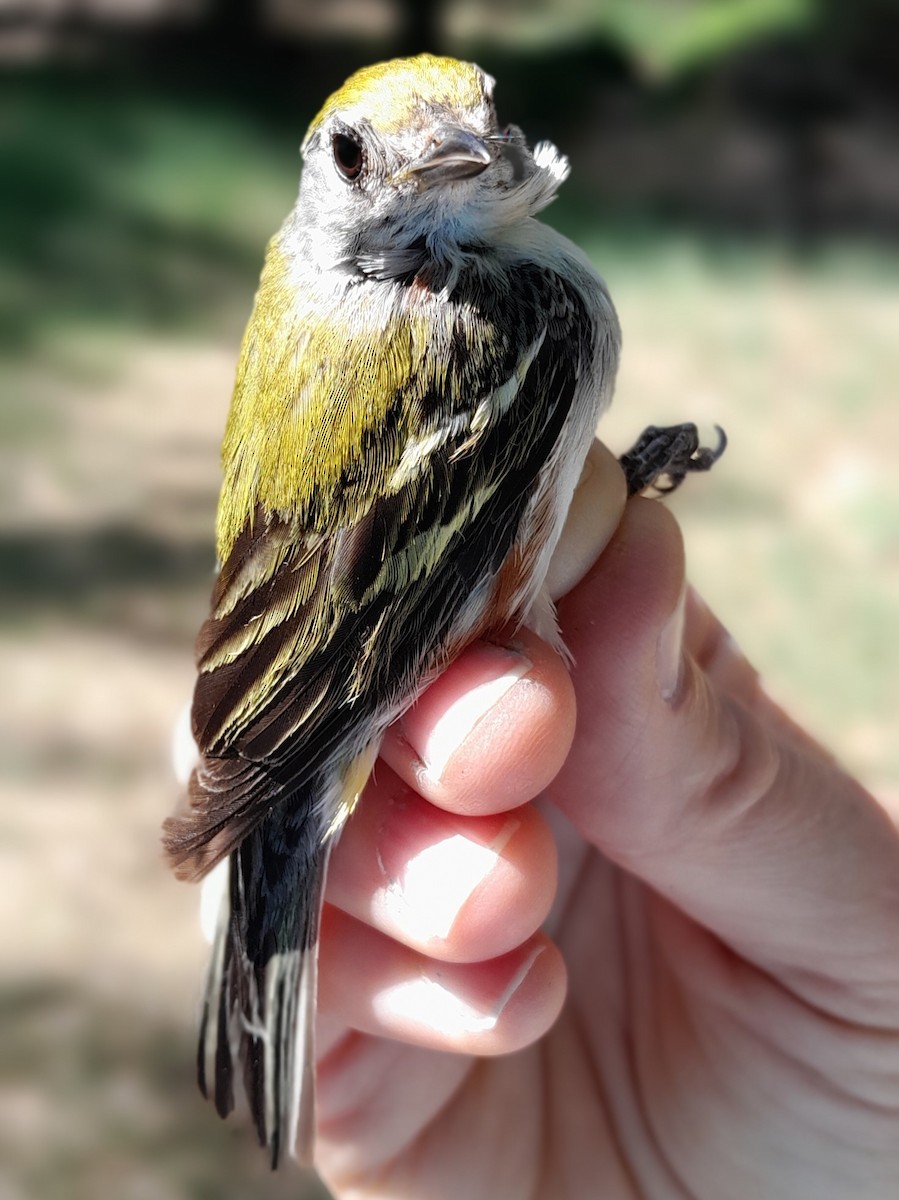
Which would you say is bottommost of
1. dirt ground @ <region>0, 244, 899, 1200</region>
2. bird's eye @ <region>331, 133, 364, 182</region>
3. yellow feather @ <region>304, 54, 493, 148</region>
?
dirt ground @ <region>0, 244, 899, 1200</region>

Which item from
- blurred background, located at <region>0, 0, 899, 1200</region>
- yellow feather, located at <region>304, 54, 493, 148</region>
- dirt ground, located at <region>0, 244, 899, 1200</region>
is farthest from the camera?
blurred background, located at <region>0, 0, 899, 1200</region>

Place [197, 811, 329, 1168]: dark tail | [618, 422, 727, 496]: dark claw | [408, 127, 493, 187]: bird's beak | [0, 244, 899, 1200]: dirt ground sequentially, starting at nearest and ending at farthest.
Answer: [408, 127, 493, 187]: bird's beak
[197, 811, 329, 1168]: dark tail
[618, 422, 727, 496]: dark claw
[0, 244, 899, 1200]: dirt ground

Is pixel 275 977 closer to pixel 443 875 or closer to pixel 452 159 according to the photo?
pixel 443 875

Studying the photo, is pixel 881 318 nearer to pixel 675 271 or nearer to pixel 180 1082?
pixel 675 271

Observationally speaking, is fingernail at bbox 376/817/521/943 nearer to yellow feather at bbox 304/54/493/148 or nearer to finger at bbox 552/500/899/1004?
finger at bbox 552/500/899/1004

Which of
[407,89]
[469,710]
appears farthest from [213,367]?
[469,710]

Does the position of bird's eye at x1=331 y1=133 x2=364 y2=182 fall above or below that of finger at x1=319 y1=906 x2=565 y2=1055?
above

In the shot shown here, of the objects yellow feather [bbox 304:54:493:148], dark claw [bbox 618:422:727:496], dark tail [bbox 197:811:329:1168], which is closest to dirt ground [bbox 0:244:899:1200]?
dark claw [bbox 618:422:727:496]

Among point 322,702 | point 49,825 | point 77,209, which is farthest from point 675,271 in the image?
point 322,702
